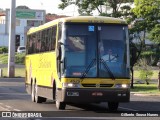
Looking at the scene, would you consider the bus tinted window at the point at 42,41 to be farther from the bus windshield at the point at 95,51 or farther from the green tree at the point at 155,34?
the green tree at the point at 155,34

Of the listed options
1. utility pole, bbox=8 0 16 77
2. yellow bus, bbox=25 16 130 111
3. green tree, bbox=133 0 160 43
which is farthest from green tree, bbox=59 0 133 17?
yellow bus, bbox=25 16 130 111

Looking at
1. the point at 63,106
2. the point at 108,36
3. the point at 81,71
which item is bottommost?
the point at 63,106

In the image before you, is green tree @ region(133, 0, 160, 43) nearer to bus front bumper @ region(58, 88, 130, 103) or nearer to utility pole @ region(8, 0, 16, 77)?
bus front bumper @ region(58, 88, 130, 103)

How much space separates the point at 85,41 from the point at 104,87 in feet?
6.07

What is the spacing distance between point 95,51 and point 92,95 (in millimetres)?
1637

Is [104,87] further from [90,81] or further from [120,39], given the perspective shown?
[120,39]

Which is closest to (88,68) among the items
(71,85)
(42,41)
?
(71,85)

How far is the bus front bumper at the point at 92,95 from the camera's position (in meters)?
19.3

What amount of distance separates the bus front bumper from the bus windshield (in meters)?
0.55

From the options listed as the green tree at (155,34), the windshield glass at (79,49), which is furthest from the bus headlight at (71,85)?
the green tree at (155,34)

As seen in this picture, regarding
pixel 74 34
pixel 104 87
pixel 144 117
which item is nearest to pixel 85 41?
pixel 74 34

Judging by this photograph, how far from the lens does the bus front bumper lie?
760 inches

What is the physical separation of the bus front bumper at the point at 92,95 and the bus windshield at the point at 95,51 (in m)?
0.55

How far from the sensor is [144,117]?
59.2 ft
